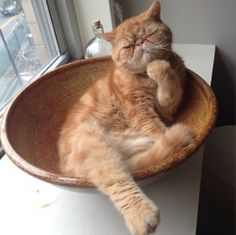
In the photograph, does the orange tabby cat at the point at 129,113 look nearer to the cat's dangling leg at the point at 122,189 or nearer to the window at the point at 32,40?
the cat's dangling leg at the point at 122,189

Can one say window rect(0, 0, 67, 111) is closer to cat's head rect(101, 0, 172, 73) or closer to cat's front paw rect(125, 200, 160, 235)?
cat's head rect(101, 0, 172, 73)

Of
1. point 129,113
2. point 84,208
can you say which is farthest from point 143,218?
point 129,113

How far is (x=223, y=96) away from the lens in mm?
1276

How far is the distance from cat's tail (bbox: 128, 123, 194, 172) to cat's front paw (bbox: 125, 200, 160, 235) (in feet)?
0.25

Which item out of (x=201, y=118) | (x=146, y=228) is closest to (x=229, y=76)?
(x=201, y=118)

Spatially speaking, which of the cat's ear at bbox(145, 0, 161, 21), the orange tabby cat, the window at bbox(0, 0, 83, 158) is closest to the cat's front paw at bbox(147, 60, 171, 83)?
the orange tabby cat

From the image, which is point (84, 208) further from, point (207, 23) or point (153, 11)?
point (207, 23)

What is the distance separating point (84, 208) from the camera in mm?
616

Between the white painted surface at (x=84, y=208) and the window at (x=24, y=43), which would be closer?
the white painted surface at (x=84, y=208)

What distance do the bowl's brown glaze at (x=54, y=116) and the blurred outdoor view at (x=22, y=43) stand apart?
0.51 ft

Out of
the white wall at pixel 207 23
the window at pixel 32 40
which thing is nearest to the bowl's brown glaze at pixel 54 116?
the window at pixel 32 40

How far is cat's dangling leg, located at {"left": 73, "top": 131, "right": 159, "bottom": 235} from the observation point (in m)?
0.46

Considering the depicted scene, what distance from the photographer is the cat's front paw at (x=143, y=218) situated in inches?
18.0

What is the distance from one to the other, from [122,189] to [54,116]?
15.5 inches
